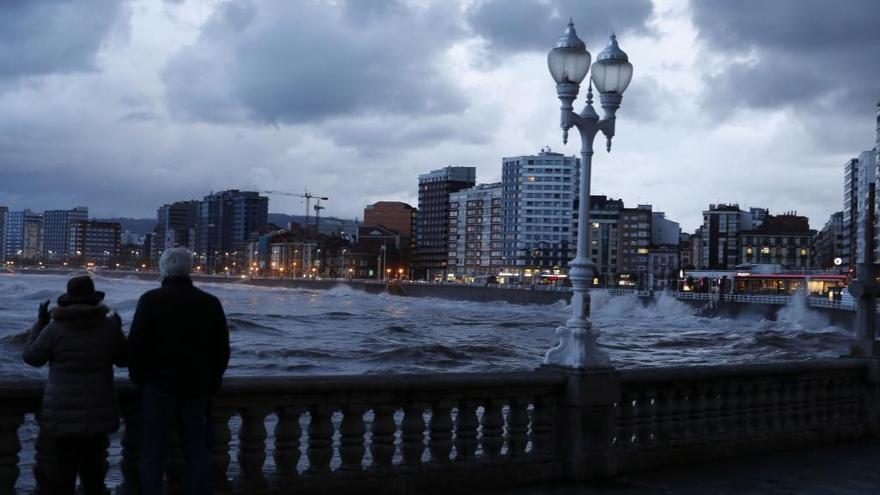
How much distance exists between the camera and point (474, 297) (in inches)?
5807

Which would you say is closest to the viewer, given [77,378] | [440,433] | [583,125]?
[77,378]

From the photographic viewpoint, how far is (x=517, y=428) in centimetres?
877

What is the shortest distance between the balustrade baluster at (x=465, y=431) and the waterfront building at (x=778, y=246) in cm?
19111

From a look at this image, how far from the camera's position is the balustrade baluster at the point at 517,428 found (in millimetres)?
8742

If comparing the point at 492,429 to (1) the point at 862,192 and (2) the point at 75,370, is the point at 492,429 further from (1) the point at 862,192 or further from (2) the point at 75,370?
Answer: (1) the point at 862,192

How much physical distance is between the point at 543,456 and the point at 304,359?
2890 centimetres

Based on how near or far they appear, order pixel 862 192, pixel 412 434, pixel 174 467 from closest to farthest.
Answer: pixel 174 467 → pixel 412 434 → pixel 862 192

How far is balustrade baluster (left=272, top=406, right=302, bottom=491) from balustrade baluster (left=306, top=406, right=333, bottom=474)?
158 mm

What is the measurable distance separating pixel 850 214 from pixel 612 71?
177 m

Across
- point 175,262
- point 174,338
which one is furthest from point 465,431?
point 175,262

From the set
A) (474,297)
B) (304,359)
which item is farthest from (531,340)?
(474,297)

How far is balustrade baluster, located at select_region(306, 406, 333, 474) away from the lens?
7508 millimetres

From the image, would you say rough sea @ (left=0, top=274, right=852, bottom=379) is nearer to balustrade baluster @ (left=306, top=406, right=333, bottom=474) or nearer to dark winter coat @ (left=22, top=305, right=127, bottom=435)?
balustrade baluster @ (left=306, top=406, right=333, bottom=474)

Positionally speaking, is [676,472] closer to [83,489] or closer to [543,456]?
[543,456]
